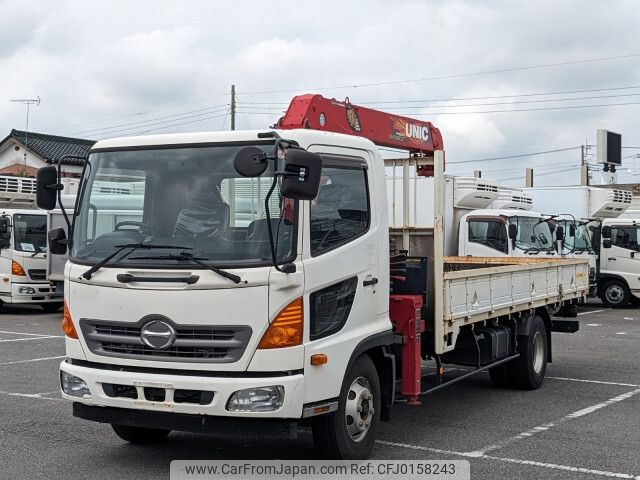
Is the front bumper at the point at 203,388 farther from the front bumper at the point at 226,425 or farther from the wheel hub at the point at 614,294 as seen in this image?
the wheel hub at the point at 614,294

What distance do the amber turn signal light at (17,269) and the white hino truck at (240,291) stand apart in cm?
1365

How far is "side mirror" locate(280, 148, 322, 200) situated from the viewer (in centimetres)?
564

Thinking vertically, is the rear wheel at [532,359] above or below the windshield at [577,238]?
below

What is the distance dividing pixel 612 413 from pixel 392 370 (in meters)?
3.08

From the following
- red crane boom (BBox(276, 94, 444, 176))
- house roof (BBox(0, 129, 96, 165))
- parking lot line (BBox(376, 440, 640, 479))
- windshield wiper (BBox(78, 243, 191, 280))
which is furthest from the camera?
house roof (BBox(0, 129, 96, 165))

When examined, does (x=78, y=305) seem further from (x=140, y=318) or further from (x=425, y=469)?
(x=425, y=469)

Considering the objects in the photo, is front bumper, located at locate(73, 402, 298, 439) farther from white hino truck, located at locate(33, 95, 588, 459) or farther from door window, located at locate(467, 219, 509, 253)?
door window, located at locate(467, 219, 509, 253)

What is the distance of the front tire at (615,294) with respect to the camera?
74.4 feet

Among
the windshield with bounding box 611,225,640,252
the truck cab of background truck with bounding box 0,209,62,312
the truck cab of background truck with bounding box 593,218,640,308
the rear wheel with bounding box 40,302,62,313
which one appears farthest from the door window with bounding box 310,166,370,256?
the windshield with bounding box 611,225,640,252

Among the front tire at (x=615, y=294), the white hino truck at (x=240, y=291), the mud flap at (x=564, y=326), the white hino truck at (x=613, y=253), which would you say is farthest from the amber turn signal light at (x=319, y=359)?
the front tire at (x=615, y=294)

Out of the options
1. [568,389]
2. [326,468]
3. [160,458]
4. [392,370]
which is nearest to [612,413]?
[568,389]

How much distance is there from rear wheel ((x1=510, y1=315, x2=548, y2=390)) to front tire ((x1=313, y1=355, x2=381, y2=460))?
357 centimetres

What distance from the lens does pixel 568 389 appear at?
34.0 ft

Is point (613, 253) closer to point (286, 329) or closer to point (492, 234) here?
point (492, 234)
